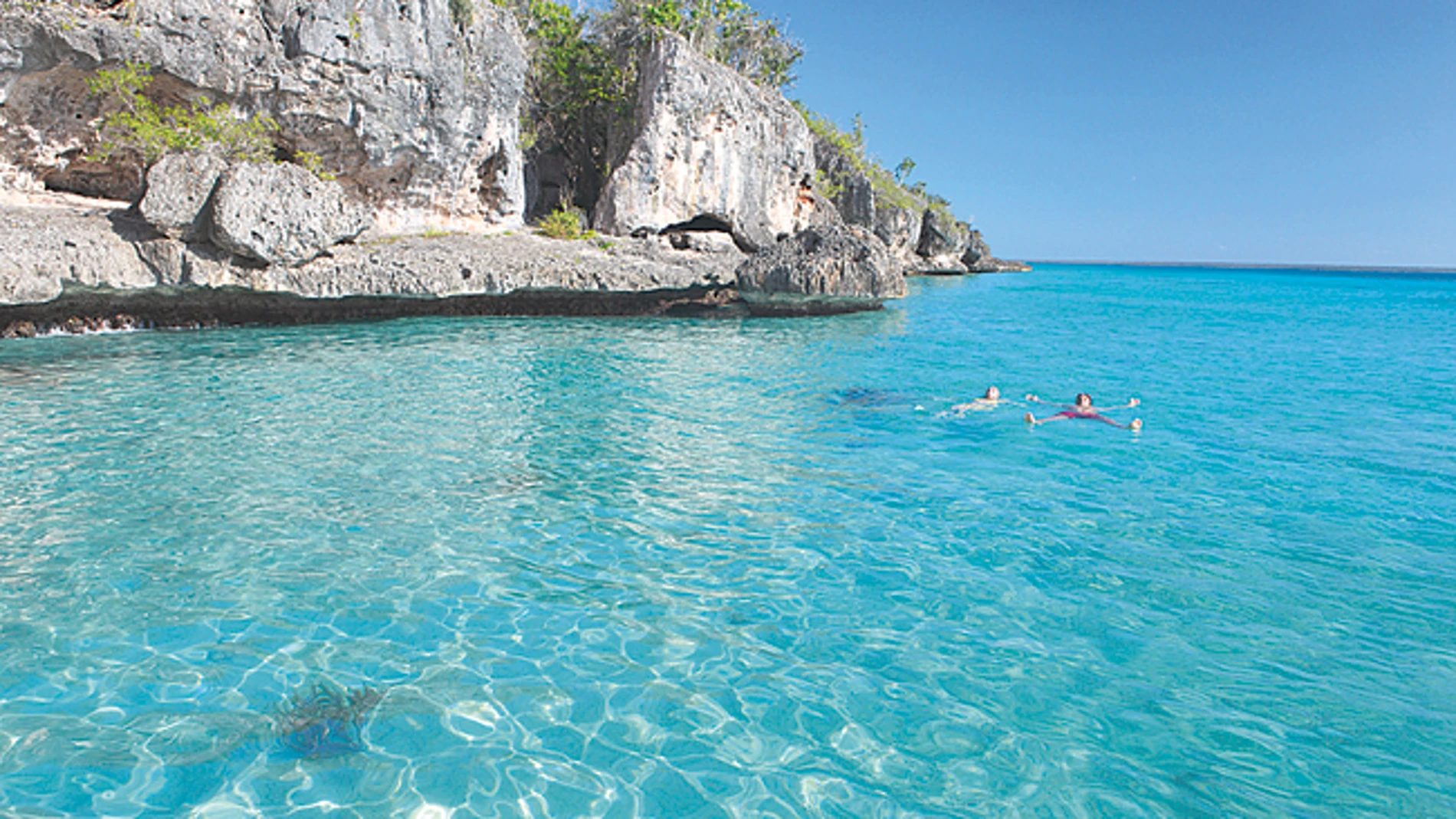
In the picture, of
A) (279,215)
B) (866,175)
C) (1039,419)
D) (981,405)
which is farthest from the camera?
(866,175)

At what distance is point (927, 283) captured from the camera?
49188 millimetres

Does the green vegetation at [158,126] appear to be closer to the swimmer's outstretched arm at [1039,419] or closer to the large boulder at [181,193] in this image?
the large boulder at [181,193]

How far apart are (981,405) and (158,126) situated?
18.4m

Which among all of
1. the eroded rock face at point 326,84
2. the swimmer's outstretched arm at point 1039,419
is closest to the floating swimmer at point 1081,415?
the swimmer's outstretched arm at point 1039,419

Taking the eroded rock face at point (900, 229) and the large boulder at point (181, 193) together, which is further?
the eroded rock face at point (900, 229)

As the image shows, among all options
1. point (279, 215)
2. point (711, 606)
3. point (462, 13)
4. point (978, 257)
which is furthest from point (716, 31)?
point (978, 257)

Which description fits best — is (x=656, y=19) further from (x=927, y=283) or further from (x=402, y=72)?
(x=927, y=283)

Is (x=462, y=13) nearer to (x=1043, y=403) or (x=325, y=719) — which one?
(x=1043, y=403)

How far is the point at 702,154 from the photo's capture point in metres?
27.6

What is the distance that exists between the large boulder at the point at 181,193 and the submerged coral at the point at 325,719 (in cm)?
1572

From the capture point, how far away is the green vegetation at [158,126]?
621 inches

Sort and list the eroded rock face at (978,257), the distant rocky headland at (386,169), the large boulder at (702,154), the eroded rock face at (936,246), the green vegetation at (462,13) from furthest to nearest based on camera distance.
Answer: the eroded rock face at (978,257) → the eroded rock face at (936,246) → the large boulder at (702,154) → the green vegetation at (462,13) → the distant rocky headland at (386,169)

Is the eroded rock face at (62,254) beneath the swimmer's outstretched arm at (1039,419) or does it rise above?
above

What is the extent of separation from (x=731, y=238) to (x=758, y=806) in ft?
90.1
